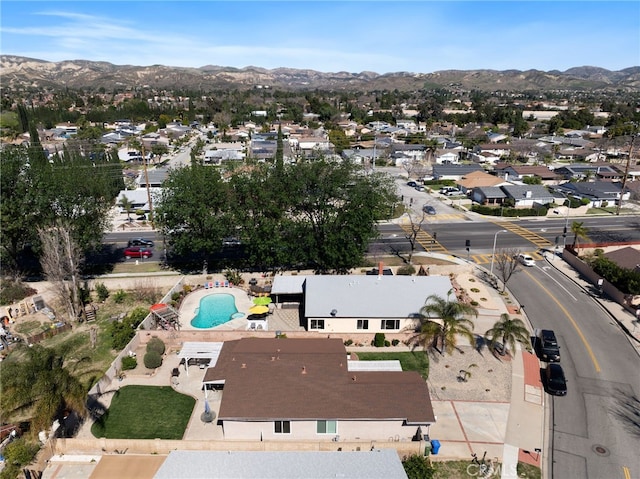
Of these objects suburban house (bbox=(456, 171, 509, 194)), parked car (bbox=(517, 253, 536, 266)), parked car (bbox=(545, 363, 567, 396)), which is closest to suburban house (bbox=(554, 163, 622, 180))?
suburban house (bbox=(456, 171, 509, 194))

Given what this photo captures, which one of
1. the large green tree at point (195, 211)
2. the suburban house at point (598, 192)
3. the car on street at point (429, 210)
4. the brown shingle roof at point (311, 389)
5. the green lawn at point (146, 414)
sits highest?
the large green tree at point (195, 211)

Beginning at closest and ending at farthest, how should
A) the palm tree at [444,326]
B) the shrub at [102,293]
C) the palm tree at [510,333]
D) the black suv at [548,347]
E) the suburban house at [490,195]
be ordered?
the palm tree at [510,333], the palm tree at [444,326], the black suv at [548,347], the shrub at [102,293], the suburban house at [490,195]

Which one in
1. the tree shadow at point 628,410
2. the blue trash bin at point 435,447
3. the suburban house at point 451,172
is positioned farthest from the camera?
the suburban house at point 451,172


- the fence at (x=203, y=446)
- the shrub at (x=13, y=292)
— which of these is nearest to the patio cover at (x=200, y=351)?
the fence at (x=203, y=446)

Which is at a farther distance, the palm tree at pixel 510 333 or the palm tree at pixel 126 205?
the palm tree at pixel 126 205

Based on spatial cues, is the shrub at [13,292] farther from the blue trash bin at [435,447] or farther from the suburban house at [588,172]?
the suburban house at [588,172]

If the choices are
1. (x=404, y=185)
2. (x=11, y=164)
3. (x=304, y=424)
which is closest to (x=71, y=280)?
(x=11, y=164)

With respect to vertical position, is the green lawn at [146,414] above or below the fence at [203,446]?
below
